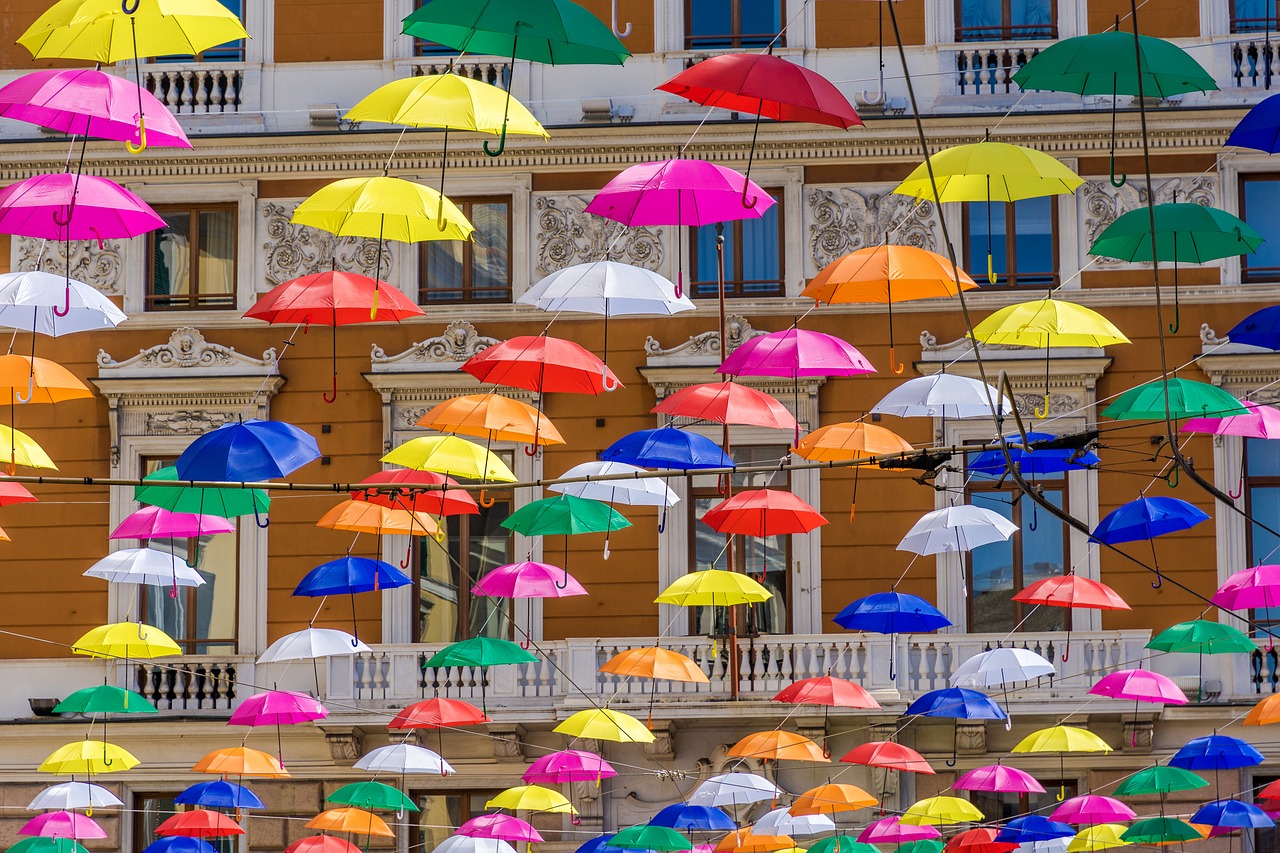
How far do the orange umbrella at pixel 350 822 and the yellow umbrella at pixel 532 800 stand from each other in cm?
Result: 136

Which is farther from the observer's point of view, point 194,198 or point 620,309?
point 194,198

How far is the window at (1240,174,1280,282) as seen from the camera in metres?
25.6

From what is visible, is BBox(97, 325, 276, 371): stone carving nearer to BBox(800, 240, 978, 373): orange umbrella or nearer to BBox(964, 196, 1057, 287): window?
BBox(964, 196, 1057, 287): window

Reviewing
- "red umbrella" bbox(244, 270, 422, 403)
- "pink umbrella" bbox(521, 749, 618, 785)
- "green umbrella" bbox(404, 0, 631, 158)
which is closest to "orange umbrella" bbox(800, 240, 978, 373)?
"red umbrella" bbox(244, 270, 422, 403)

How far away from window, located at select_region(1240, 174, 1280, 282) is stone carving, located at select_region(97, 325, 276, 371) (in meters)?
13.3

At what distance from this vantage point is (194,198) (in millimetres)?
26719

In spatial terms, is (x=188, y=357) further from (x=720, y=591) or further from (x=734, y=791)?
(x=734, y=791)

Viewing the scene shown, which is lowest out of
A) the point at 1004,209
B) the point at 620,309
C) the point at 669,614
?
the point at 669,614

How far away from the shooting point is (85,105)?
1320cm

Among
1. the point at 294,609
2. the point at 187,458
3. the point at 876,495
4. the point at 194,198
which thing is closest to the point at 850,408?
the point at 876,495

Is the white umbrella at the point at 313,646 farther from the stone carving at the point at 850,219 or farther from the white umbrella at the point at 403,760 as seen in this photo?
the stone carving at the point at 850,219

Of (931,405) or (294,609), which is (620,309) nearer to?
(931,405)

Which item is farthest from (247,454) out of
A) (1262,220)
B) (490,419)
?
(1262,220)

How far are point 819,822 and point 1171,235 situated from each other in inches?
309
